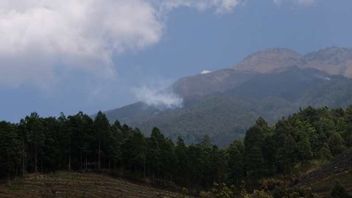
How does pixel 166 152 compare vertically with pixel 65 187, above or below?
above

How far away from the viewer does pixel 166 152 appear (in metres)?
138

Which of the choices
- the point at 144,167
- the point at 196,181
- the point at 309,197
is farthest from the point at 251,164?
the point at 309,197

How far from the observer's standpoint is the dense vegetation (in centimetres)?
12394

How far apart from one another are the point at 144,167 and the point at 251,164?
2644 centimetres

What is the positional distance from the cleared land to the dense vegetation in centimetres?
1662

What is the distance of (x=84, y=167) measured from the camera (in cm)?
13300

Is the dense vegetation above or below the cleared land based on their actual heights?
above

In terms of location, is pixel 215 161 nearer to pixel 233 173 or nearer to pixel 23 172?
pixel 233 173

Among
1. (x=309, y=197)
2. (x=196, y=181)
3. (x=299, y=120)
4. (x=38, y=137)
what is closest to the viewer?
(x=309, y=197)

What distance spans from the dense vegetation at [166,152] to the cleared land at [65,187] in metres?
16.6

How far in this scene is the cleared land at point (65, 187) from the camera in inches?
3221

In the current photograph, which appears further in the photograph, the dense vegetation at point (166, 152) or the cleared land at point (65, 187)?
the dense vegetation at point (166, 152)

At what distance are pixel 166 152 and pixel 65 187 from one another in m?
50.6

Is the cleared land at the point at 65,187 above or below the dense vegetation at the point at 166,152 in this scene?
below
